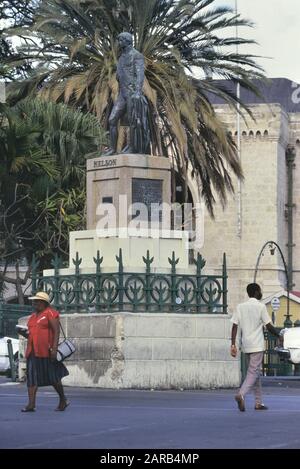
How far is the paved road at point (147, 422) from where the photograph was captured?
38.5 ft

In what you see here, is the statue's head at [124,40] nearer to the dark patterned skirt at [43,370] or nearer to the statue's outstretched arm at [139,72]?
the statue's outstretched arm at [139,72]

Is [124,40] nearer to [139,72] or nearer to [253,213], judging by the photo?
[139,72]

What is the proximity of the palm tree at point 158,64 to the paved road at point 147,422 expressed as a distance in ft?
60.5

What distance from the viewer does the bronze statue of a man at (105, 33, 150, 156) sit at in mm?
22594

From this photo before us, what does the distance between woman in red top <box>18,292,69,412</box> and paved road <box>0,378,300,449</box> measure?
372 millimetres

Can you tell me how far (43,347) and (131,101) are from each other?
7.48 meters

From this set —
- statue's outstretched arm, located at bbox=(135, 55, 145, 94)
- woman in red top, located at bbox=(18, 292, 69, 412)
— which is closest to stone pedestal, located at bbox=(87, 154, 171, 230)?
statue's outstretched arm, located at bbox=(135, 55, 145, 94)

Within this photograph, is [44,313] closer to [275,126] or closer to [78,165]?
[78,165]

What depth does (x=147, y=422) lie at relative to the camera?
14.0 meters

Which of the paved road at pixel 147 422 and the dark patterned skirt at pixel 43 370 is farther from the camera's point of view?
the dark patterned skirt at pixel 43 370

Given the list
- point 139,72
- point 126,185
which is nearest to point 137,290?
point 126,185

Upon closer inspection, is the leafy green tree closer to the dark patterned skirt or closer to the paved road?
the paved road

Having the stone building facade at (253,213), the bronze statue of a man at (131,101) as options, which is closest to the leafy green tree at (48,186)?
the bronze statue of a man at (131,101)

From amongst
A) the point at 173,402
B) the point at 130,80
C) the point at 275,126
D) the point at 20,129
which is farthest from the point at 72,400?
the point at 275,126
